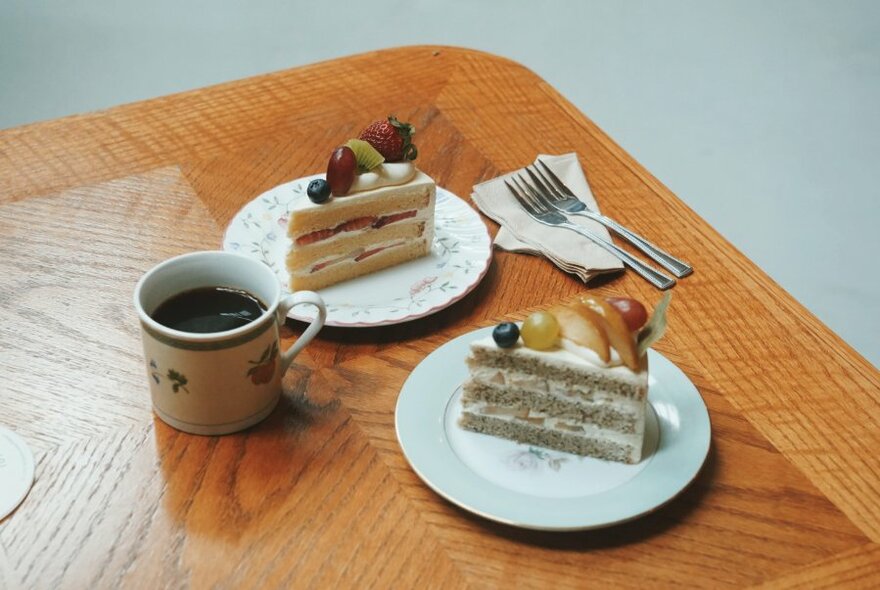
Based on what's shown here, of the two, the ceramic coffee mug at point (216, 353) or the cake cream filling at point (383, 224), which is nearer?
the ceramic coffee mug at point (216, 353)

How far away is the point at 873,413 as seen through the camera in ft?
3.94

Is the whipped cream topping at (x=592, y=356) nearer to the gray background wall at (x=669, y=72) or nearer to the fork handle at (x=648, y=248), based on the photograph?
the fork handle at (x=648, y=248)

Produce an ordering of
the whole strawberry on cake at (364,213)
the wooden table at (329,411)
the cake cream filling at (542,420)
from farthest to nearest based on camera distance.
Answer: the whole strawberry on cake at (364,213), the cake cream filling at (542,420), the wooden table at (329,411)

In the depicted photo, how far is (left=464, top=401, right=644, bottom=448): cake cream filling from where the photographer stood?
1119 mm

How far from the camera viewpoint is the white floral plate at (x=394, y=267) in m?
1.35

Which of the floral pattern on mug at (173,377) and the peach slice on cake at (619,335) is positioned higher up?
the peach slice on cake at (619,335)

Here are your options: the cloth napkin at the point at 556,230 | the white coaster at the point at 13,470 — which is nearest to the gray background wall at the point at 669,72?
the cloth napkin at the point at 556,230

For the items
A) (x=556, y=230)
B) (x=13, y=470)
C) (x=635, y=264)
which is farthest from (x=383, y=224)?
(x=13, y=470)

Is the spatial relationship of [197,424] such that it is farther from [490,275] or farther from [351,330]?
[490,275]

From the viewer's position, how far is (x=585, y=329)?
3.62 ft

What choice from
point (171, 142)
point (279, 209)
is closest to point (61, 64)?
point (171, 142)

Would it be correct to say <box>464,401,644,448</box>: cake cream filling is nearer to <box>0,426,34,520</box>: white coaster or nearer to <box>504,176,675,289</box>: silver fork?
<box>504,176,675,289</box>: silver fork

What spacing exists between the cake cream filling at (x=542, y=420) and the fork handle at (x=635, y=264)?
354mm

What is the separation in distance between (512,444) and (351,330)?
30 cm
